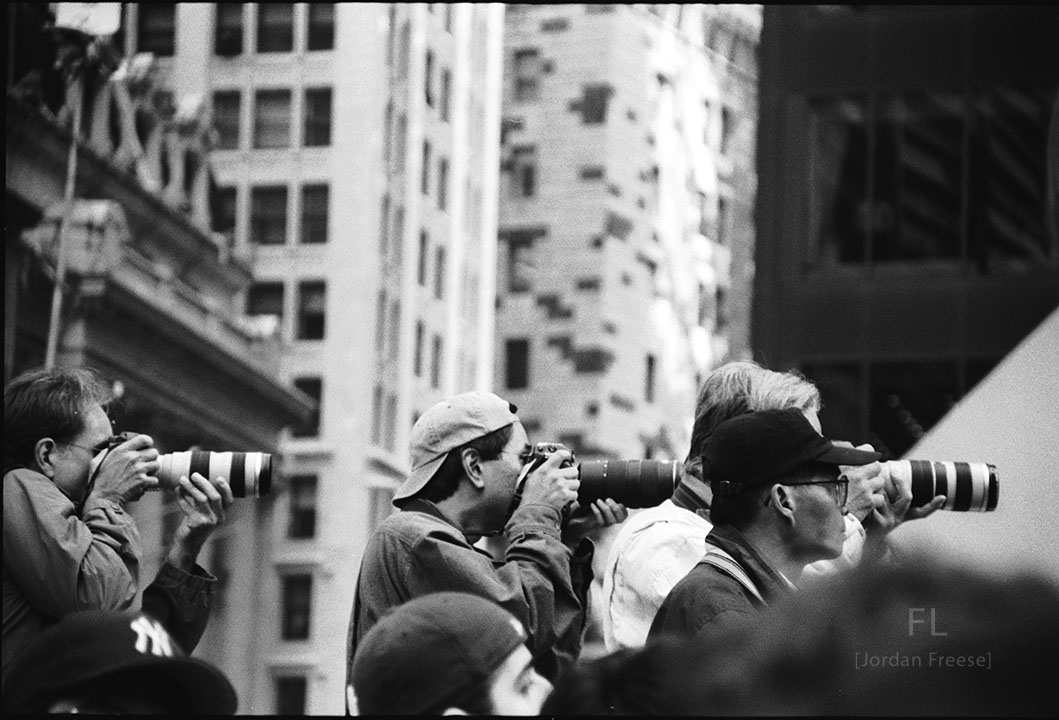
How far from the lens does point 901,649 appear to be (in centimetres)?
177

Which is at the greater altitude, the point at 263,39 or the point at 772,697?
the point at 263,39

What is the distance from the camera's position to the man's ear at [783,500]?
4.11 m

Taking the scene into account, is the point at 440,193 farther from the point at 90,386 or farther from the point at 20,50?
the point at 90,386

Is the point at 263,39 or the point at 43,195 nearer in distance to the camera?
the point at 43,195

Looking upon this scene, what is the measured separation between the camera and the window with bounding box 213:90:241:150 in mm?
61062

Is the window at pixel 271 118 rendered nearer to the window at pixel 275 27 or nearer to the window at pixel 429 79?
the window at pixel 275 27

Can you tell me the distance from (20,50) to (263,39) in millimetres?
30177

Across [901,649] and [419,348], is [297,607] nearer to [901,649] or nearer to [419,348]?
[419,348]

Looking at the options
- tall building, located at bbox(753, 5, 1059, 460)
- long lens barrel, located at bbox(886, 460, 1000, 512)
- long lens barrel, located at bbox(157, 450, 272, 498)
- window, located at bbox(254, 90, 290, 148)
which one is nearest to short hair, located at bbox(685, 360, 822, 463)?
long lens barrel, located at bbox(886, 460, 1000, 512)

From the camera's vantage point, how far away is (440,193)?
2687 inches

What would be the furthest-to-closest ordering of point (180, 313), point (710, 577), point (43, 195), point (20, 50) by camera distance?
point (180, 313)
point (43, 195)
point (20, 50)
point (710, 577)

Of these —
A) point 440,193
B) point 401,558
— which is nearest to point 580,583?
point 401,558

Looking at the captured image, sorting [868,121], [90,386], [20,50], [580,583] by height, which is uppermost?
[20,50]

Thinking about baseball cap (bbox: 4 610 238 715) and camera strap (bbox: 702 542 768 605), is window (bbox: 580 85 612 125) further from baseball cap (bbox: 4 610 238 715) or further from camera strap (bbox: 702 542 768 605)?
baseball cap (bbox: 4 610 238 715)
